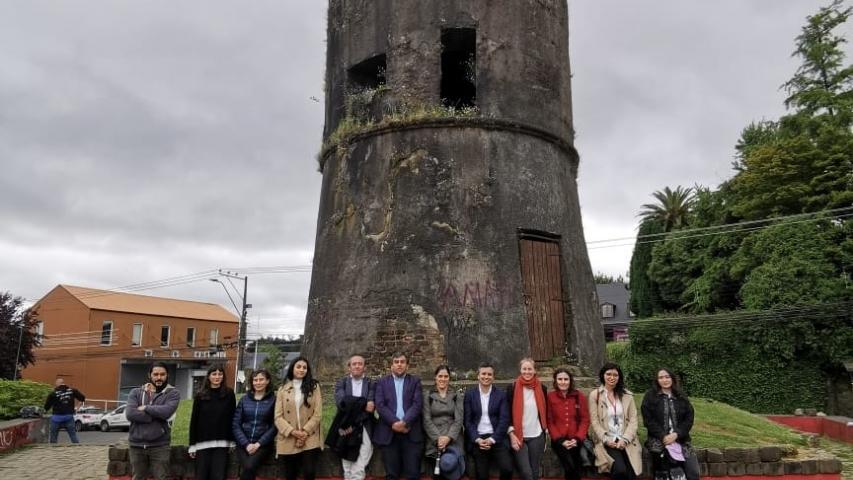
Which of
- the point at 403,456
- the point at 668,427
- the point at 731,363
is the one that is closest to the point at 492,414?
the point at 403,456

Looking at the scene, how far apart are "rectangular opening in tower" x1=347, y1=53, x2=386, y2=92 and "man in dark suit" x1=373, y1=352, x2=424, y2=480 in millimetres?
6128

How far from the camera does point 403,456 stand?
678cm

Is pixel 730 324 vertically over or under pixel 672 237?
under

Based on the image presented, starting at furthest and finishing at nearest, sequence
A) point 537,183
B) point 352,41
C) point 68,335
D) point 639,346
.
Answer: point 68,335 < point 639,346 < point 352,41 < point 537,183

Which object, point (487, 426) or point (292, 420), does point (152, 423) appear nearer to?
point (292, 420)

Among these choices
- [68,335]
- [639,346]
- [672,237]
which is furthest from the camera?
[68,335]

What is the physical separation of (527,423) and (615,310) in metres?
47.4

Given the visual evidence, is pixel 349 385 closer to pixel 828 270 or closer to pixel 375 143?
pixel 375 143

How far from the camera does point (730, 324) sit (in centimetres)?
2850

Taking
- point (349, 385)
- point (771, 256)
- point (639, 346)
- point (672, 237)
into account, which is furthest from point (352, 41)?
point (672, 237)

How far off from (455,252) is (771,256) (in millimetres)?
21851

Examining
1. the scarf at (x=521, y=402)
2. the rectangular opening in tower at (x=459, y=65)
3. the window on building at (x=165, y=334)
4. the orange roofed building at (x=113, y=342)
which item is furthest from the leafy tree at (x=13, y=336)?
the scarf at (x=521, y=402)

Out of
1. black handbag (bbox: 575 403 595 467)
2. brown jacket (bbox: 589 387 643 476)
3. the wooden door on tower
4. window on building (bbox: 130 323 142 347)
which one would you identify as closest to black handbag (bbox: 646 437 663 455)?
brown jacket (bbox: 589 387 643 476)

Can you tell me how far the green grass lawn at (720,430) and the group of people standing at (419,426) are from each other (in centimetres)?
137
